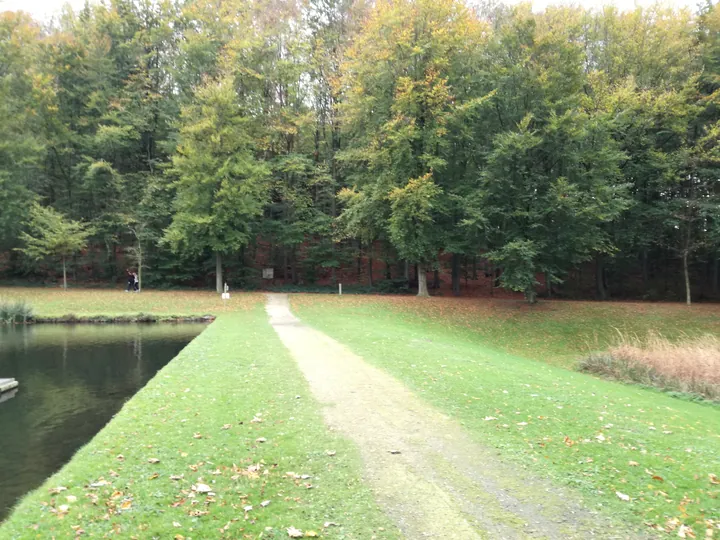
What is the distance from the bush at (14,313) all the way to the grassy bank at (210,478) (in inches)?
697

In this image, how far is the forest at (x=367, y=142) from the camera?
86.4 feet

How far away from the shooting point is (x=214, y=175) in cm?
2984

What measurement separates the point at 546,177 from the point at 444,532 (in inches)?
957

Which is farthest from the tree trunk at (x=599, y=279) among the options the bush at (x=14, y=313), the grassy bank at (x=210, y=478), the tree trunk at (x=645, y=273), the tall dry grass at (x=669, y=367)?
the bush at (x=14, y=313)

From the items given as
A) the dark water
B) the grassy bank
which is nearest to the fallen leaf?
the grassy bank

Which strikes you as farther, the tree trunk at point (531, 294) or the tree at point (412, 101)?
the tree trunk at point (531, 294)

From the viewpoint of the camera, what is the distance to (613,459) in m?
5.73

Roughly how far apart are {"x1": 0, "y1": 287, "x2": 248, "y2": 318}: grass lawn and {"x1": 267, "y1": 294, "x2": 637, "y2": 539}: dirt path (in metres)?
17.5

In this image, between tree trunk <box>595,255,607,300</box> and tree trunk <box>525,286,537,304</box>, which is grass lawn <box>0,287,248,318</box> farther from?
tree trunk <box>595,255,607,300</box>

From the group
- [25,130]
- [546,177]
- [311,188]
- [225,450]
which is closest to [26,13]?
[25,130]

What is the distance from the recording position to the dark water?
7.37 meters

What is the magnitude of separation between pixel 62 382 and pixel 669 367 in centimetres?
1635

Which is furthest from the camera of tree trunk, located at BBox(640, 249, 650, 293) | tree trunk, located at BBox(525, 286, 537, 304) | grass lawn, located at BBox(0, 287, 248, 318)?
tree trunk, located at BBox(640, 249, 650, 293)

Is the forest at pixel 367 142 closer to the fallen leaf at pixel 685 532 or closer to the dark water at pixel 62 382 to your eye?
the dark water at pixel 62 382
